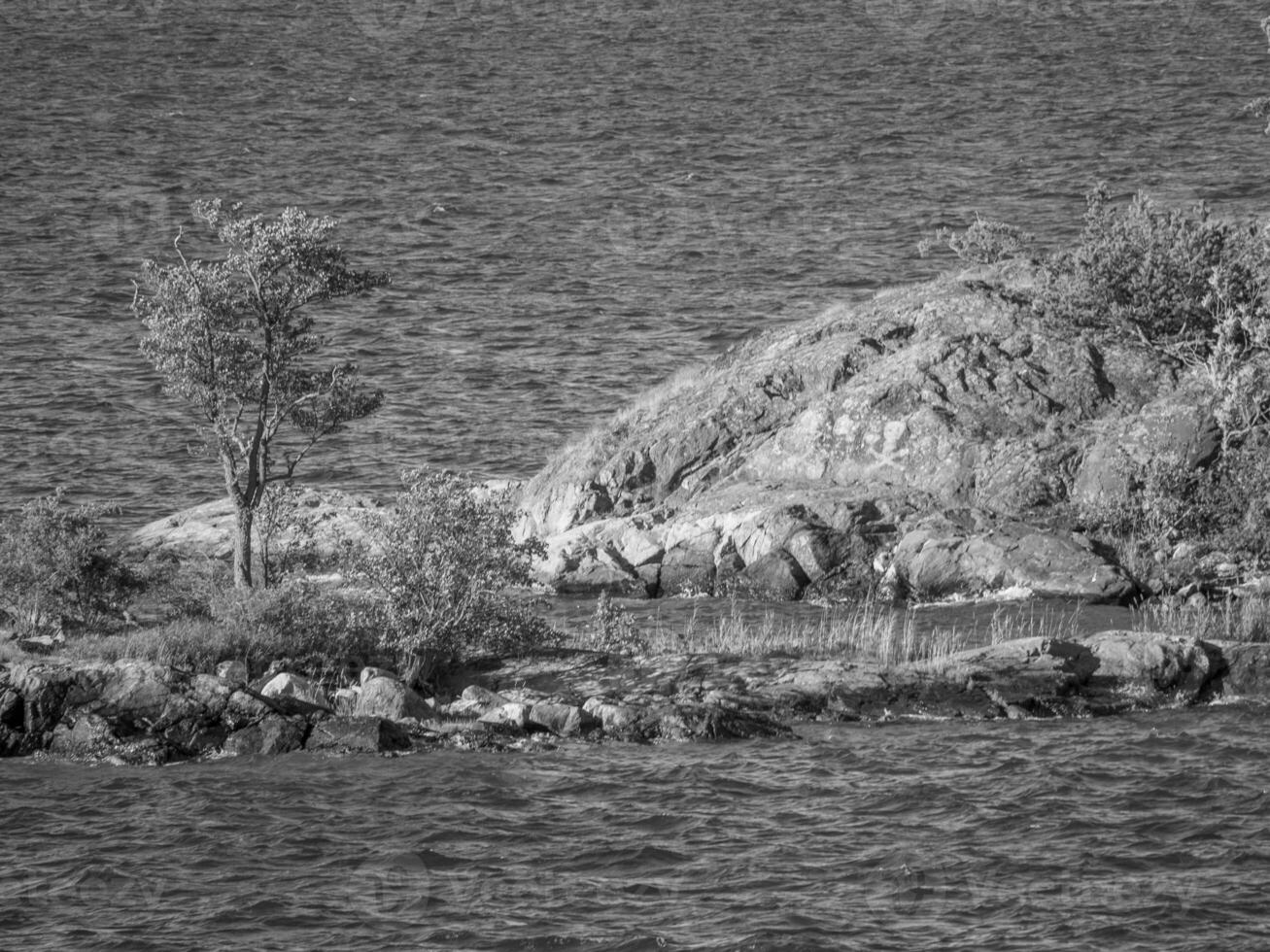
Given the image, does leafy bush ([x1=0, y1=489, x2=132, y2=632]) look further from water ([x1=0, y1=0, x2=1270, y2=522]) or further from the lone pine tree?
water ([x1=0, y1=0, x2=1270, y2=522])

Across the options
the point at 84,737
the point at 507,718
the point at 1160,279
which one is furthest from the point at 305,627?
the point at 1160,279

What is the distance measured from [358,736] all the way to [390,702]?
5.02 feet

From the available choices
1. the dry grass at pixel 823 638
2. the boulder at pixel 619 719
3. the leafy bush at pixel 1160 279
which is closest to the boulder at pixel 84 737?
the boulder at pixel 619 719

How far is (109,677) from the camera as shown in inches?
1299

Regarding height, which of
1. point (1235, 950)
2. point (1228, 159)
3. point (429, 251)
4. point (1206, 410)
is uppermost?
point (1228, 159)

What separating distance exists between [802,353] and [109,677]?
21.9 m

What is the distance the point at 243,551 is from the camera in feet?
128

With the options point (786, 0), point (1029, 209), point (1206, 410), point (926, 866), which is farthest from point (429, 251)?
point (786, 0)

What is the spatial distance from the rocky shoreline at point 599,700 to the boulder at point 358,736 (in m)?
0.02

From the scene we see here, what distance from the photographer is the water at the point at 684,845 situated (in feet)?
81.6

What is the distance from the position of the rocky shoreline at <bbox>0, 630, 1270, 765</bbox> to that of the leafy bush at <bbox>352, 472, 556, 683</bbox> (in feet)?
5.56

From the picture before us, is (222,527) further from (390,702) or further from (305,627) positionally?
(390,702)

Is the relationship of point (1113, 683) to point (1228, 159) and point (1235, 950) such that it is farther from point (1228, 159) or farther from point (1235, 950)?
point (1228, 159)

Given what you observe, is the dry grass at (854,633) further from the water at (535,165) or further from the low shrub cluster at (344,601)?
the water at (535,165)
